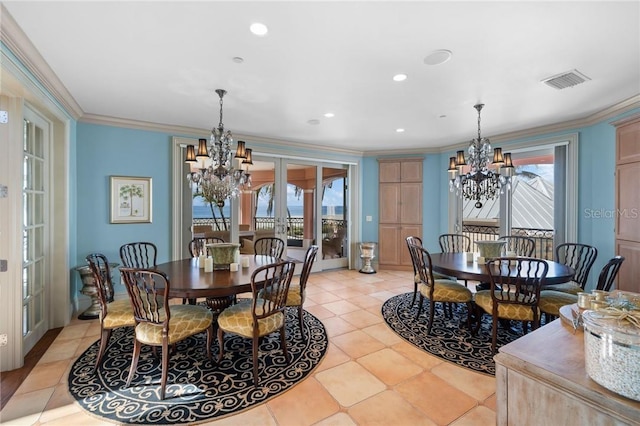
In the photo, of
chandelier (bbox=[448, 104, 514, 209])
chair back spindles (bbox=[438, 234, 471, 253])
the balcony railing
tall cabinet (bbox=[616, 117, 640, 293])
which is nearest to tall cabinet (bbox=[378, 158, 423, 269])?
chair back spindles (bbox=[438, 234, 471, 253])

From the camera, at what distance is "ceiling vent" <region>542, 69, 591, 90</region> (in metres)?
2.76

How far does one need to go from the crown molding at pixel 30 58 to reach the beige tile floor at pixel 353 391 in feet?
8.28

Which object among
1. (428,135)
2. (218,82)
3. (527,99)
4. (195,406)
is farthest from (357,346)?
(428,135)

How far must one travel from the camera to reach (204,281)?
2.62m

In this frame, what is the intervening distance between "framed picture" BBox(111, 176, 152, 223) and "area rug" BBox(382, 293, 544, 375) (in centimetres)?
372

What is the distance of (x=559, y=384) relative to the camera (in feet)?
3.47

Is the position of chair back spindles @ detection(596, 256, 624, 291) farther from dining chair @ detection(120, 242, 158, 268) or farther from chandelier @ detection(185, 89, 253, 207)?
dining chair @ detection(120, 242, 158, 268)

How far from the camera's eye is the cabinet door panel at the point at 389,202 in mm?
6445

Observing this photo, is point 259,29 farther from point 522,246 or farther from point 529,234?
point 529,234

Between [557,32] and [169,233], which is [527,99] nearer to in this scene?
[557,32]

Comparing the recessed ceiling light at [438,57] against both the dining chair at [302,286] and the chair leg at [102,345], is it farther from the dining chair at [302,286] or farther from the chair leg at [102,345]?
the chair leg at [102,345]

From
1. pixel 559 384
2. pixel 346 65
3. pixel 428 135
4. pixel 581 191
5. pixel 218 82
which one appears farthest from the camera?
pixel 428 135

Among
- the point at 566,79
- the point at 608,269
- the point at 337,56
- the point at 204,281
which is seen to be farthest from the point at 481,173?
the point at 204,281

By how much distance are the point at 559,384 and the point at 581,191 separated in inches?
176
